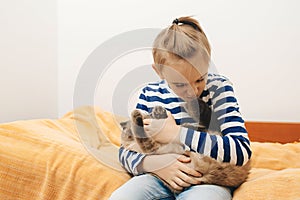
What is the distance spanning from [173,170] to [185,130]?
0.37ft

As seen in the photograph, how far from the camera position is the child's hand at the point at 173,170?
37.2 inches

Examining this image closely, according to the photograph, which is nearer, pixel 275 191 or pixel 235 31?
pixel 275 191

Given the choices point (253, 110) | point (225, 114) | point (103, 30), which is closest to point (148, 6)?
point (103, 30)

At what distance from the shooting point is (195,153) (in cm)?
96

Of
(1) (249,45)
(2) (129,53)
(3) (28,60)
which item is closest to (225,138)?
(2) (129,53)

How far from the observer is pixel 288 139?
1.87 m

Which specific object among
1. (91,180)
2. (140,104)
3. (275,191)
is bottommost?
(91,180)

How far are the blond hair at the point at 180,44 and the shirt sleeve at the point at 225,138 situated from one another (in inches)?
5.2

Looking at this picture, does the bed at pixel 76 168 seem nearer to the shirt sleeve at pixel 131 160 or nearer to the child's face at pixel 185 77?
the shirt sleeve at pixel 131 160

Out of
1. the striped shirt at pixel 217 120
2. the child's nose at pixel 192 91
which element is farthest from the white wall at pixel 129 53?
the child's nose at pixel 192 91

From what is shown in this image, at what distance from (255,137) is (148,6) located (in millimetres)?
1049

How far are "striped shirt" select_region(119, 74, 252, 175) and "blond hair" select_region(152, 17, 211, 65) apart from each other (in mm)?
105

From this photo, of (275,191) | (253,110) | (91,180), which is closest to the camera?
(275,191)

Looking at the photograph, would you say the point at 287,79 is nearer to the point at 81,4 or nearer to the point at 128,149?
the point at 128,149
